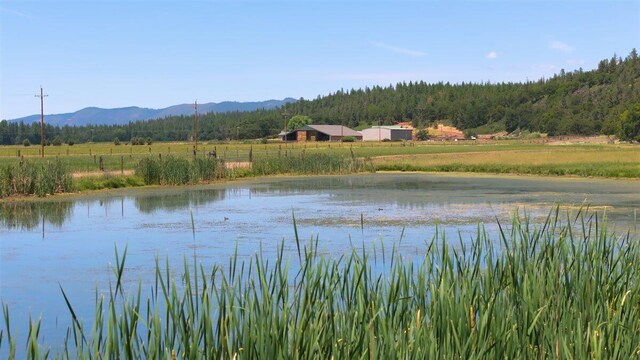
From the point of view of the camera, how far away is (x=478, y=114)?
171 meters

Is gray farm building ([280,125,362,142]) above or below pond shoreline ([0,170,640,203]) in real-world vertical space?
above

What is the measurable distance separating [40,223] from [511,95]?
537ft

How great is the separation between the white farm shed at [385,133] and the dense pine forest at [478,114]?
22358 millimetres

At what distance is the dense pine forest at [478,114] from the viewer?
139 metres

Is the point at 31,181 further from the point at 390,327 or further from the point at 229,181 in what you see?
the point at 390,327

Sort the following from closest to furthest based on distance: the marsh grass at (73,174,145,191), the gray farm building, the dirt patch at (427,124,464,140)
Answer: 1. the marsh grass at (73,174,145,191)
2. the gray farm building
3. the dirt patch at (427,124,464,140)

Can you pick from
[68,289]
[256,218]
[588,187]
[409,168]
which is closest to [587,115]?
Answer: [409,168]

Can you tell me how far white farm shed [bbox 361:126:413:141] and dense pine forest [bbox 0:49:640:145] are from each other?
22358 mm

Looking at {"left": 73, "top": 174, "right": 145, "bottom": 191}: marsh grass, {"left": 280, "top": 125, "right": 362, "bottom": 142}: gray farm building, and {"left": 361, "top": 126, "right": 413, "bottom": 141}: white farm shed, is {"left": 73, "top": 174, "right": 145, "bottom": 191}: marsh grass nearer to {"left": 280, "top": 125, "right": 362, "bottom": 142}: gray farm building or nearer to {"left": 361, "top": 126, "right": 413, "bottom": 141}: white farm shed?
{"left": 280, "top": 125, "right": 362, "bottom": 142}: gray farm building

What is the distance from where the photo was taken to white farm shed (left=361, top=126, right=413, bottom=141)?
5497 inches

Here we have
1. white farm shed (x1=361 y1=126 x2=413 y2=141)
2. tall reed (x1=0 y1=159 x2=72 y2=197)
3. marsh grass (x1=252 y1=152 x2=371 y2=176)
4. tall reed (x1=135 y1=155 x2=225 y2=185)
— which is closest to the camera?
tall reed (x1=0 y1=159 x2=72 y2=197)

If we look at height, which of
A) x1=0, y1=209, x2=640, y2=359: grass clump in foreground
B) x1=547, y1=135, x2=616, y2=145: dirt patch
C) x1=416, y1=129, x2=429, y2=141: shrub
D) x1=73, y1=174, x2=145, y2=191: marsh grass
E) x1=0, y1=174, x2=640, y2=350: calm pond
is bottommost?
x1=0, y1=174, x2=640, y2=350: calm pond

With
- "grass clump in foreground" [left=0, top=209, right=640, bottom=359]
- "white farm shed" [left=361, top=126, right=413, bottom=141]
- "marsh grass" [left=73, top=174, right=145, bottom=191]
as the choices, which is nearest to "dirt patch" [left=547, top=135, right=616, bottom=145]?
"white farm shed" [left=361, top=126, right=413, bottom=141]

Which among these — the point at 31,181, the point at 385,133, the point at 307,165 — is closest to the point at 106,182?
the point at 31,181
